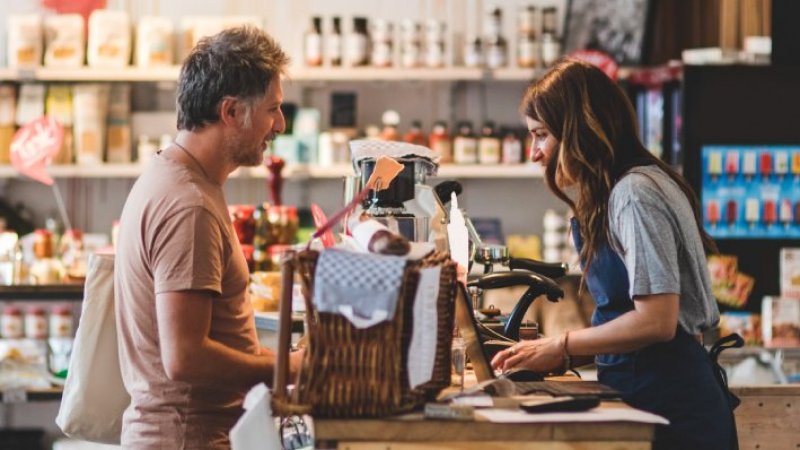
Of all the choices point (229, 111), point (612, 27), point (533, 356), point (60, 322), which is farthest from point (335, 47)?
point (533, 356)

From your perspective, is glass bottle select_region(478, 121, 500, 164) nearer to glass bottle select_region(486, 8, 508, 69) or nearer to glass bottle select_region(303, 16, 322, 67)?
glass bottle select_region(486, 8, 508, 69)

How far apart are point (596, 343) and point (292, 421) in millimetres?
873

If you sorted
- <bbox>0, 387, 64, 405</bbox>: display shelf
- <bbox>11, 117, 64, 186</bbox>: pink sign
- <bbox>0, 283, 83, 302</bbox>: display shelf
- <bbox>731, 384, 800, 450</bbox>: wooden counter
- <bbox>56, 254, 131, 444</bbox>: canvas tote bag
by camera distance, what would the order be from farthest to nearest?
<bbox>11, 117, 64, 186</bbox>: pink sign < <bbox>0, 387, 64, 405</bbox>: display shelf < <bbox>0, 283, 83, 302</bbox>: display shelf < <bbox>731, 384, 800, 450</bbox>: wooden counter < <bbox>56, 254, 131, 444</bbox>: canvas tote bag

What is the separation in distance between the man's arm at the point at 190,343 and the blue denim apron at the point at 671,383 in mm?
713

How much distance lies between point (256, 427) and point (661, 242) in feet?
2.64

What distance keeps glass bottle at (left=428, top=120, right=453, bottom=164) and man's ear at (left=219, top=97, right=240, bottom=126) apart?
337 cm

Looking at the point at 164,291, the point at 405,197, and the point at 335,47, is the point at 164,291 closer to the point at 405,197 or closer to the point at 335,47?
the point at 405,197

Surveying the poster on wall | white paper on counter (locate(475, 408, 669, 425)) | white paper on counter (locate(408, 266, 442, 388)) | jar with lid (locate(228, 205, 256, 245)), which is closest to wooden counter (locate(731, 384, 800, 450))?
white paper on counter (locate(475, 408, 669, 425))

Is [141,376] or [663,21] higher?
[663,21]

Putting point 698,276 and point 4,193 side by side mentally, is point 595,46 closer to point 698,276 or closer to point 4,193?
point 4,193

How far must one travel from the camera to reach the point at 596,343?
2156 millimetres

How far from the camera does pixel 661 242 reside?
212cm

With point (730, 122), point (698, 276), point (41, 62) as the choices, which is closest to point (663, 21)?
point (730, 122)

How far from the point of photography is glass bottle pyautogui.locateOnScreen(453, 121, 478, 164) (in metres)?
5.55
